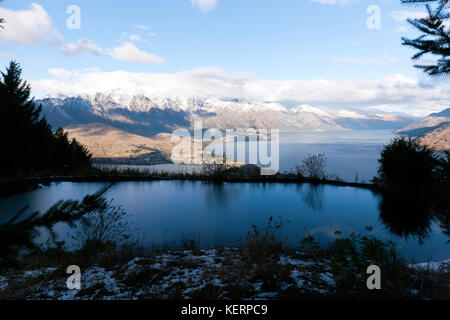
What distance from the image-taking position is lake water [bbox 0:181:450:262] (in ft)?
14.8

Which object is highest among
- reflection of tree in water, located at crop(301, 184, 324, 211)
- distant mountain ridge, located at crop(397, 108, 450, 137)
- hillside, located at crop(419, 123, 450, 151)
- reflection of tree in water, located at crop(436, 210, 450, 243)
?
distant mountain ridge, located at crop(397, 108, 450, 137)

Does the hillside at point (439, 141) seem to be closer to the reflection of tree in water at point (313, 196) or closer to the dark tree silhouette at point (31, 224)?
the reflection of tree in water at point (313, 196)

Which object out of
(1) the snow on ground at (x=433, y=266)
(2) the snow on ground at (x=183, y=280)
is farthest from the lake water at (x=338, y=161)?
(2) the snow on ground at (x=183, y=280)

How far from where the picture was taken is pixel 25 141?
40.4ft

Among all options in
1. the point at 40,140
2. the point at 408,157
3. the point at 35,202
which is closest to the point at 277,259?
the point at 408,157

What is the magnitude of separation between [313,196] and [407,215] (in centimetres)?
243

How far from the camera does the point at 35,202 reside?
260 inches

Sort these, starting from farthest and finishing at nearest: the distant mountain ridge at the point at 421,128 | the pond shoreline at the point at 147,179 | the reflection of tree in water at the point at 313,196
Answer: the distant mountain ridge at the point at 421,128
the pond shoreline at the point at 147,179
the reflection of tree in water at the point at 313,196

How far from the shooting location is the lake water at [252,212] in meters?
4.52

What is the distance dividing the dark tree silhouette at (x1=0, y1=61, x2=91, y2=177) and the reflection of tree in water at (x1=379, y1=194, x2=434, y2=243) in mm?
10900

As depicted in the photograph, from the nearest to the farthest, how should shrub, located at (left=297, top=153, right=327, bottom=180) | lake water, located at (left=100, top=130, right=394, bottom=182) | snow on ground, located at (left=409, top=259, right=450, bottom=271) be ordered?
snow on ground, located at (left=409, top=259, right=450, bottom=271)
shrub, located at (left=297, top=153, right=327, bottom=180)
lake water, located at (left=100, top=130, right=394, bottom=182)

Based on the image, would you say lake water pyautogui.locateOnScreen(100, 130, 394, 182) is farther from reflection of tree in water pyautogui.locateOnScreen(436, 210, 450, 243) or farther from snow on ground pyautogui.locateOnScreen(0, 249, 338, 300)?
snow on ground pyautogui.locateOnScreen(0, 249, 338, 300)

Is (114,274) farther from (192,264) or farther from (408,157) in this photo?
(408,157)

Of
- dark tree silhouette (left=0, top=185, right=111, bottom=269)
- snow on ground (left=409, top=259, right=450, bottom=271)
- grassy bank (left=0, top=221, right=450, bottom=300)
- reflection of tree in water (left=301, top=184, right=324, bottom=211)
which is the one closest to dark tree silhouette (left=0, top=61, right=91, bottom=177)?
grassy bank (left=0, top=221, right=450, bottom=300)
